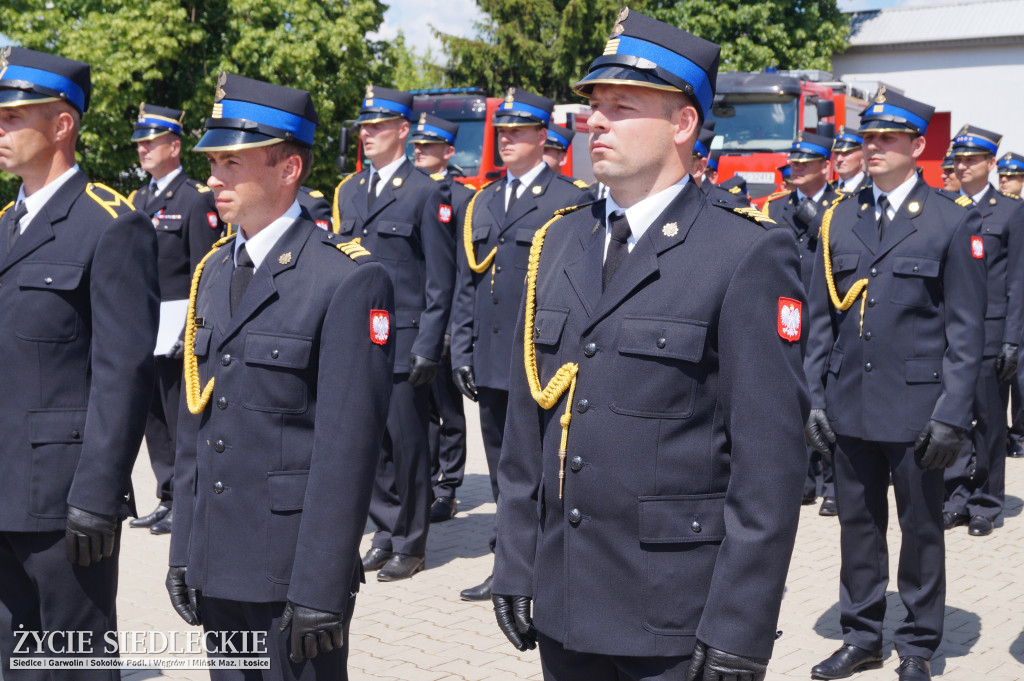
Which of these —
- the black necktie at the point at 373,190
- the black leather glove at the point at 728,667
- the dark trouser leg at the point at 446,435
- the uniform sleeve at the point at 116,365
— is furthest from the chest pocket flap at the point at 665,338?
the dark trouser leg at the point at 446,435

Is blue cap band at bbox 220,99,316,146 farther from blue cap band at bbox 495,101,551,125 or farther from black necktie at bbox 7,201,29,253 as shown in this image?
blue cap band at bbox 495,101,551,125

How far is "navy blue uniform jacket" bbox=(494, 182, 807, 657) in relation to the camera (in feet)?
Result: 8.44

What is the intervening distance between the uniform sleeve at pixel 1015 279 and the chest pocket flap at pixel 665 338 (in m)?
5.80

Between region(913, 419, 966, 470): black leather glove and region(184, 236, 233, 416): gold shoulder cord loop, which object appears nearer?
region(184, 236, 233, 416): gold shoulder cord loop

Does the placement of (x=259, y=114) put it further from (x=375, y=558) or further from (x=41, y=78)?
(x=375, y=558)

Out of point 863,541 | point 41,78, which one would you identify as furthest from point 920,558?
point 41,78

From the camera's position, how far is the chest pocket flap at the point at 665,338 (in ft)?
8.68

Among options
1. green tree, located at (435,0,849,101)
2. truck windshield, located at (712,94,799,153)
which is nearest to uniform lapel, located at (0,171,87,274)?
truck windshield, located at (712,94,799,153)

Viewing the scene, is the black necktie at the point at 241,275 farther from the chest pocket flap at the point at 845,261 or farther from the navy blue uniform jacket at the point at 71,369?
the chest pocket flap at the point at 845,261

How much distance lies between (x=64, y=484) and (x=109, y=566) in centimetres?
33

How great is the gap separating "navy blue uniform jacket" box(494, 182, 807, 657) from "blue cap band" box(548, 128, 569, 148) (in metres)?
7.41

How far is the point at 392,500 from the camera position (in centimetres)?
668

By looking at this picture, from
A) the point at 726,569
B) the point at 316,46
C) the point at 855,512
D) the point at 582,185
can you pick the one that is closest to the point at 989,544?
the point at 855,512

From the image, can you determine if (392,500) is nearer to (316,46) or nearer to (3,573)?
(3,573)
